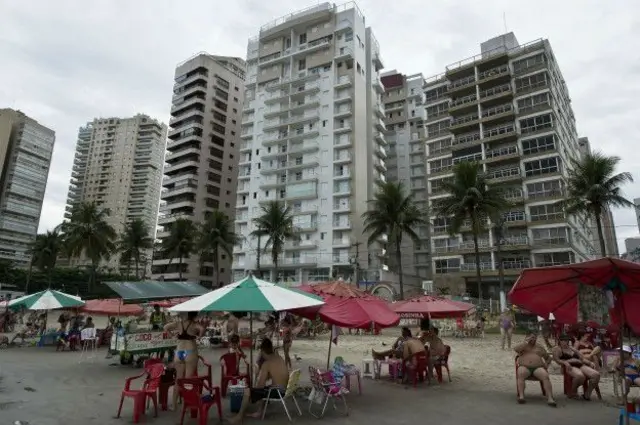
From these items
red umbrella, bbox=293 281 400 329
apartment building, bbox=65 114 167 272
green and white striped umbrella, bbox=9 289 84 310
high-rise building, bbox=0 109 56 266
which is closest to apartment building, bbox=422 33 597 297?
red umbrella, bbox=293 281 400 329

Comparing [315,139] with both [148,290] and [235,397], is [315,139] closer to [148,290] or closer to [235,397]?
[148,290]

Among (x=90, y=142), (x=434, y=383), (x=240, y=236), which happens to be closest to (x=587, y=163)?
(x=434, y=383)

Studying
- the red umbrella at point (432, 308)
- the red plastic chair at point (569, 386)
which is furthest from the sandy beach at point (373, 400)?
the red umbrella at point (432, 308)

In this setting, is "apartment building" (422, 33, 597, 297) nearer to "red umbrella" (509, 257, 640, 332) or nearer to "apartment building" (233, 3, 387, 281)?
"apartment building" (233, 3, 387, 281)

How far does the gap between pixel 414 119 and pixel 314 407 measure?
75270 millimetres

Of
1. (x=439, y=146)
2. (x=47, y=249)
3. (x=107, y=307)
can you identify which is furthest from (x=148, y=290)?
(x=47, y=249)

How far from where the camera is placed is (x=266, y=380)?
25.2 ft

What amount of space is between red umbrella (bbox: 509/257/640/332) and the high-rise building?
341ft

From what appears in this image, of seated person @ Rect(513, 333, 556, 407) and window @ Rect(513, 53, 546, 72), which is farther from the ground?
window @ Rect(513, 53, 546, 72)

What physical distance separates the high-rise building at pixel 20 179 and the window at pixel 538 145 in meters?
96.2

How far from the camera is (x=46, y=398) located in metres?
8.64

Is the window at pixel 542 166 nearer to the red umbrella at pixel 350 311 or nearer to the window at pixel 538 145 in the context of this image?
the window at pixel 538 145

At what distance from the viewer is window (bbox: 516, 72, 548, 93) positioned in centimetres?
5175

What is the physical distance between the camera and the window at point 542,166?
48438 mm
